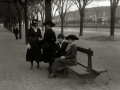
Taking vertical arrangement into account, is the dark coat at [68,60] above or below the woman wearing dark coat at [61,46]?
below

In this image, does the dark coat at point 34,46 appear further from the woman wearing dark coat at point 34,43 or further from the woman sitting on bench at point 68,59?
the woman sitting on bench at point 68,59

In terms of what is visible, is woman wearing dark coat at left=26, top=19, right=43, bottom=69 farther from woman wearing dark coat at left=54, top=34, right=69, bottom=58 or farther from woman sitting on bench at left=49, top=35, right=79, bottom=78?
woman sitting on bench at left=49, top=35, right=79, bottom=78

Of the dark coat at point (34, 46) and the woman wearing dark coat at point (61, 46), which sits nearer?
the woman wearing dark coat at point (61, 46)

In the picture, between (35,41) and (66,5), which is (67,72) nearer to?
(35,41)

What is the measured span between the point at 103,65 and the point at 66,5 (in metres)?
26.3

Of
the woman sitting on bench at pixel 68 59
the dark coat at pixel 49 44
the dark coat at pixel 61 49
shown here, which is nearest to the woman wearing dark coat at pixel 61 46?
the dark coat at pixel 61 49

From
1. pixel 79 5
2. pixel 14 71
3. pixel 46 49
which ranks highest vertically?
pixel 79 5

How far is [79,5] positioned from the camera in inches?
1084

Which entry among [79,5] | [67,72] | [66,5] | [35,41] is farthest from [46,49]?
[66,5]

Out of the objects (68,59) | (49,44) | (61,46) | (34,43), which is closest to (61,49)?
(61,46)

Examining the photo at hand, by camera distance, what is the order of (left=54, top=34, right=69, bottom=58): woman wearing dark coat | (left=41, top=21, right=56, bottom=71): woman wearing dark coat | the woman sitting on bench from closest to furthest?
the woman sitting on bench, (left=54, top=34, right=69, bottom=58): woman wearing dark coat, (left=41, top=21, right=56, bottom=71): woman wearing dark coat

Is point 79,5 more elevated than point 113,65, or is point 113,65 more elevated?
point 79,5

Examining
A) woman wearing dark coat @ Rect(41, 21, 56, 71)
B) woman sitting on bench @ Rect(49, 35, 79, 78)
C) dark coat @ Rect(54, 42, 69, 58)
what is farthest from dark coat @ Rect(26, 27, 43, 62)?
woman sitting on bench @ Rect(49, 35, 79, 78)

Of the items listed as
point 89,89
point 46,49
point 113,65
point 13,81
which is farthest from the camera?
point 113,65
